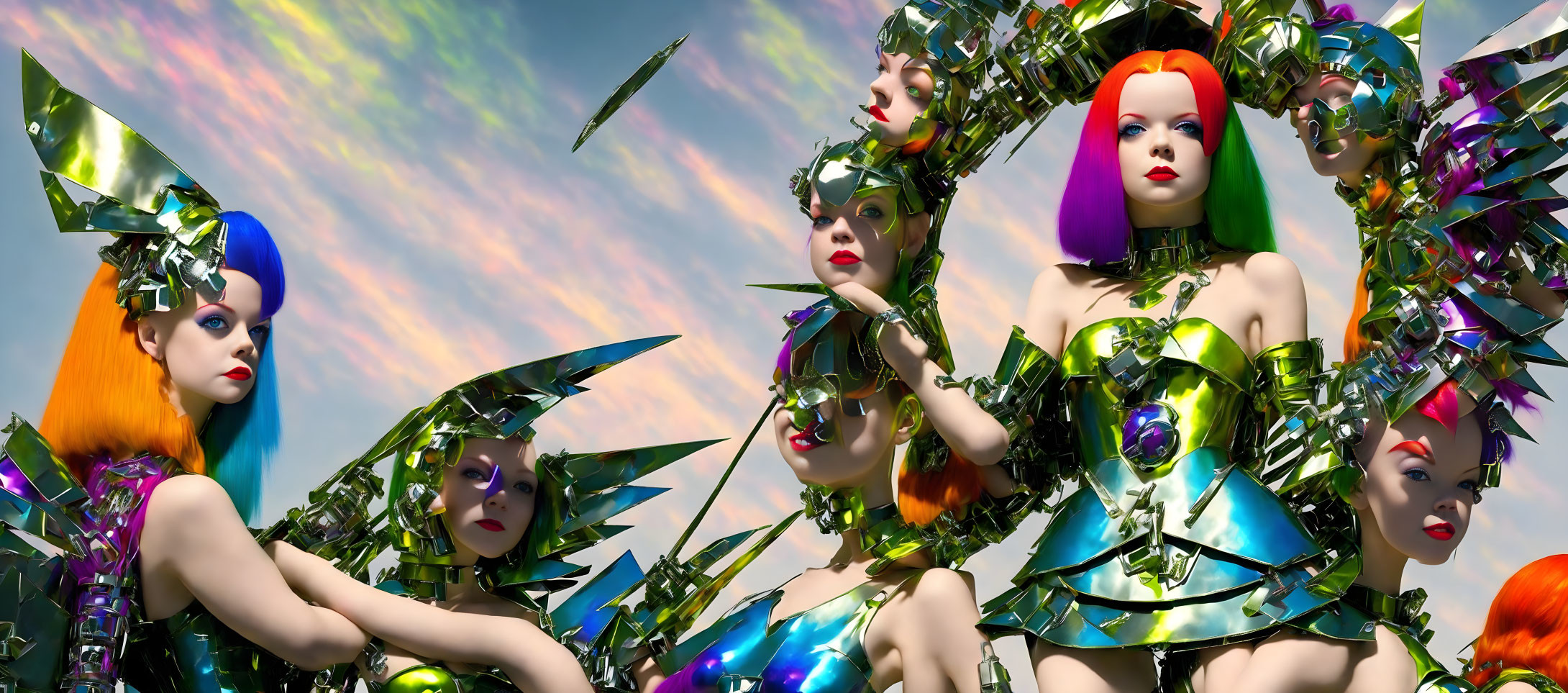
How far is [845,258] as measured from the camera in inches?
164

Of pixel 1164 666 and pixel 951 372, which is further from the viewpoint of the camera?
pixel 951 372

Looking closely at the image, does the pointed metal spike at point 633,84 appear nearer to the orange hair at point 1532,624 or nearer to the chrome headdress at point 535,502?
the chrome headdress at point 535,502

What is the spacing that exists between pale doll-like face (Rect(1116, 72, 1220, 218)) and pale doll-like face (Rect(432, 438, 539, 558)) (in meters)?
1.59

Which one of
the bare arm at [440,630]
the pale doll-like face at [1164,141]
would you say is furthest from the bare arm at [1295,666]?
the bare arm at [440,630]

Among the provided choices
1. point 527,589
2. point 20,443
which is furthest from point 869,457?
point 20,443

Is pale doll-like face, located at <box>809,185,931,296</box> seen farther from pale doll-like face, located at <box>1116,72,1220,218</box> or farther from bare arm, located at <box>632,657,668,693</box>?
bare arm, located at <box>632,657,668,693</box>

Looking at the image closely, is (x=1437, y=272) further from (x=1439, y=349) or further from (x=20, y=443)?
(x=20, y=443)

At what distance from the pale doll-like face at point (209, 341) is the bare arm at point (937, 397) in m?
1.39

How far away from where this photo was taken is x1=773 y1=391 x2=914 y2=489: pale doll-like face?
411 centimetres

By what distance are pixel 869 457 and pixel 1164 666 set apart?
81 centimetres

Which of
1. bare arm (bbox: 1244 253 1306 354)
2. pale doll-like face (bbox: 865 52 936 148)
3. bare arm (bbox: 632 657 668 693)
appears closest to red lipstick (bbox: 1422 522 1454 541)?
bare arm (bbox: 1244 253 1306 354)

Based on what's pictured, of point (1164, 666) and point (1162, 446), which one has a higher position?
point (1162, 446)

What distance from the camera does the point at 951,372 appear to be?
4.14 meters

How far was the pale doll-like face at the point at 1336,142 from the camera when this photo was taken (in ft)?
13.0
